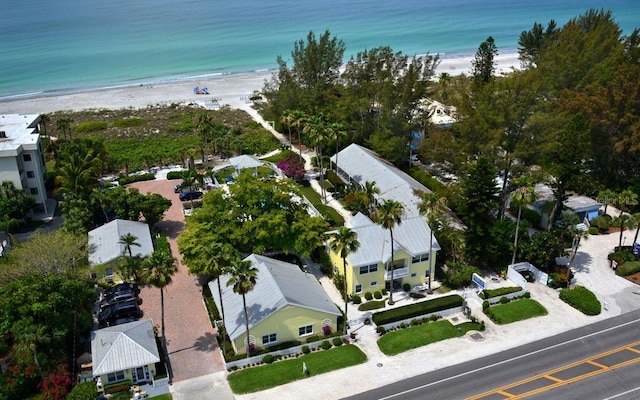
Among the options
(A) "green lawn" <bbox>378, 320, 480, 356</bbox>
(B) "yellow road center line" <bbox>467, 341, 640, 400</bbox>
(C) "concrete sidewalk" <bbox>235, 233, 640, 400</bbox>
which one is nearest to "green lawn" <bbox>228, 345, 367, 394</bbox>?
(C) "concrete sidewalk" <bbox>235, 233, 640, 400</bbox>

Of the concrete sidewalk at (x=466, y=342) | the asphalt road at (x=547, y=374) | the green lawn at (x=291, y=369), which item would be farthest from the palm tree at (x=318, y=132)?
the asphalt road at (x=547, y=374)

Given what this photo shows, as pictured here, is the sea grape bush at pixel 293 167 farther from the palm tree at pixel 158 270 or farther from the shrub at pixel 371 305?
the palm tree at pixel 158 270

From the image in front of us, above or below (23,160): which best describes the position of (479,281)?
below

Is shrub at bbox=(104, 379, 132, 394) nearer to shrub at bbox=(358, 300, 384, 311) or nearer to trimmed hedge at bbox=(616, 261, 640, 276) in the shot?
shrub at bbox=(358, 300, 384, 311)

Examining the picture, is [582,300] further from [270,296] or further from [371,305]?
[270,296]

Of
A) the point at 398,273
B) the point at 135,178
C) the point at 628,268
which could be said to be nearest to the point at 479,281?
the point at 398,273
